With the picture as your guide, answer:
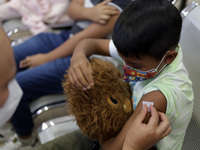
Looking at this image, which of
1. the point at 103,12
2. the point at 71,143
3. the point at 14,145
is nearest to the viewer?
the point at 71,143

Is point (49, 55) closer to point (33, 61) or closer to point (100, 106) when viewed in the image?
point (33, 61)

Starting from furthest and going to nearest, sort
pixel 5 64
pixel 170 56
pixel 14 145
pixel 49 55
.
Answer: pixel 14 145 < pixel 49 55 < pixel 170 56 < pixel 5 64

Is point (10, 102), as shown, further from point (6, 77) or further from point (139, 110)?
point (139, 110)

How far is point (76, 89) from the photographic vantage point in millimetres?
602

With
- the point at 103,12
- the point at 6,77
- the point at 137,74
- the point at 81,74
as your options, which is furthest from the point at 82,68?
the point at 103,12

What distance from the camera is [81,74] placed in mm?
598

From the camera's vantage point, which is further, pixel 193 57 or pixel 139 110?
pixel 193 57

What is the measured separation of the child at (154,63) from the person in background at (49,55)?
1.15 feet

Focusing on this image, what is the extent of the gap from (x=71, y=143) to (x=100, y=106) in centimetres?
25

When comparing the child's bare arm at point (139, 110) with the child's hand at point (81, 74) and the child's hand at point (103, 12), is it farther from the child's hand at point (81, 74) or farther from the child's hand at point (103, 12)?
the child's hand at point (103, 12)

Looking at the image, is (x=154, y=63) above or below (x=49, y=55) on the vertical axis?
above

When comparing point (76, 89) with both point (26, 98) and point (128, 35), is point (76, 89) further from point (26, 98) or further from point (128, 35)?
point (26, 98)

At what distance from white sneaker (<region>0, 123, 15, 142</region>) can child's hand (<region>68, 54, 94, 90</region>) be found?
2.32ft

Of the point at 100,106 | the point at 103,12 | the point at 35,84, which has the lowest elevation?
the point at 35,84
